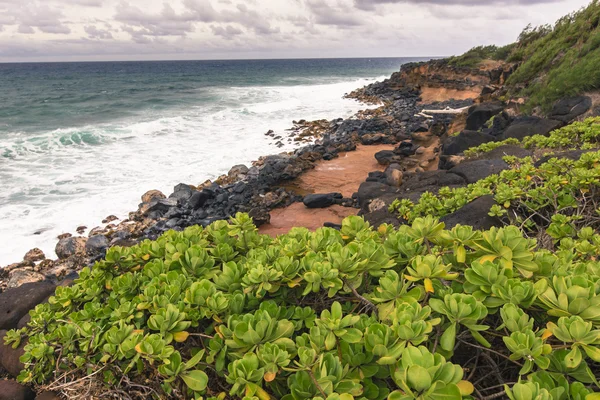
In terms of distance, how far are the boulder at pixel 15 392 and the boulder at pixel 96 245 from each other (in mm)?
6181

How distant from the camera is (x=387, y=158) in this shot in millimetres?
12648

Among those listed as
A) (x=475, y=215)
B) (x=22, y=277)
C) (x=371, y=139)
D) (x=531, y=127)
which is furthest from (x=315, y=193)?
(x=22, y=277)

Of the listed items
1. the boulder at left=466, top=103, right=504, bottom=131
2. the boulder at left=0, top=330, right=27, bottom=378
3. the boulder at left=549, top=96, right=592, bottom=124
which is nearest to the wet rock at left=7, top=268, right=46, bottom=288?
the boulder at left=0, top=330, right=27, bottom=378

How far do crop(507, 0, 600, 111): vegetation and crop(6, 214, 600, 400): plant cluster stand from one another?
34.7ft

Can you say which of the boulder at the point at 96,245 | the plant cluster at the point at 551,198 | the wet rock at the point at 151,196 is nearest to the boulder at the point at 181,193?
the wet rock at the point at 151,196

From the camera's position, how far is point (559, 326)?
1.29m

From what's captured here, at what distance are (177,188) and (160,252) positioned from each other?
9.62 metres

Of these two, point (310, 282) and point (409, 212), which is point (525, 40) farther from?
point (310, 282)

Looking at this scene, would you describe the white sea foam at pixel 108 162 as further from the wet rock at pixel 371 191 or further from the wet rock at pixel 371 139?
the wet rock at pixel 371 191

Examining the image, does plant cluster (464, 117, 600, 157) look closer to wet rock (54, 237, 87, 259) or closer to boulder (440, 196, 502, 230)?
boulder (440, 196, 502, 230)

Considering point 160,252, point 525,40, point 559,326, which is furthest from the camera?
point 525,40

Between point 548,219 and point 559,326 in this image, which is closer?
point 559,326

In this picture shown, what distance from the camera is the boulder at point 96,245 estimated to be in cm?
828

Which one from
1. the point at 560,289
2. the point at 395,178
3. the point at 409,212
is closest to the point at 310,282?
the point at 560,289
